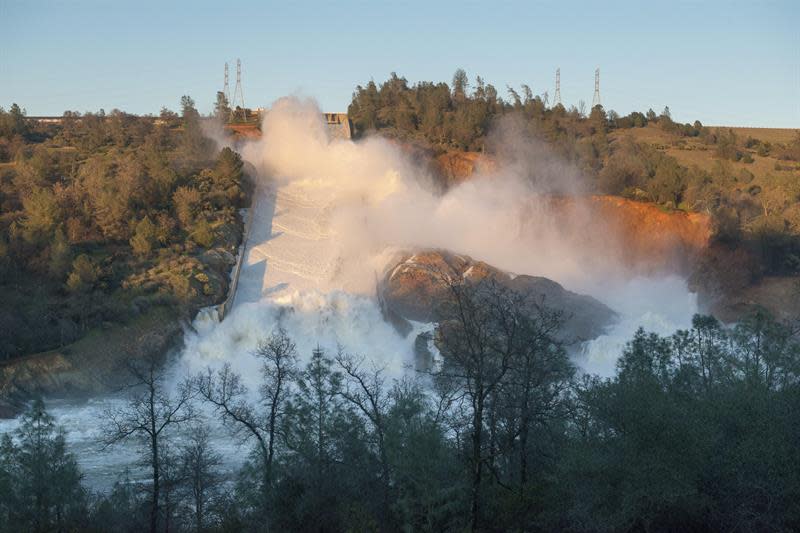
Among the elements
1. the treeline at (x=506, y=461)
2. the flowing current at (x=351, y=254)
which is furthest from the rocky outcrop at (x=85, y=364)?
the treeline at (x=506, y=461)

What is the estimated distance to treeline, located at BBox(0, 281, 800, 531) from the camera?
45.9 ft

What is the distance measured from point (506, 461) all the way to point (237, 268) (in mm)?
23619

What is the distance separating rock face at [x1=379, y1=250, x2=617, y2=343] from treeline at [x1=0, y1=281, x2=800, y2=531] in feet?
43.0

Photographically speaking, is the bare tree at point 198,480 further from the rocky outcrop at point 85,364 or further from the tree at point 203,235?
the tree at point 203,235

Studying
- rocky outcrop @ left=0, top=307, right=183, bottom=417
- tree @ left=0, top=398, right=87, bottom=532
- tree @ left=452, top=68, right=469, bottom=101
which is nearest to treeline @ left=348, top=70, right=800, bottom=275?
tree @ left=452, top=68, right=469, bottom=101

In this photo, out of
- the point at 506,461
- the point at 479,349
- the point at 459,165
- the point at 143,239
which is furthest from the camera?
the point at 459,165

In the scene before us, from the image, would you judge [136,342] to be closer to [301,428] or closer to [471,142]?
[301,428]

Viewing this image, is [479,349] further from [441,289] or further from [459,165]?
[459,165]

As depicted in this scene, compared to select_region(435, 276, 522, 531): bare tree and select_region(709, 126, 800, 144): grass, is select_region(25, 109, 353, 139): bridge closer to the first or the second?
select_region(709, 126, 800, 144): grass

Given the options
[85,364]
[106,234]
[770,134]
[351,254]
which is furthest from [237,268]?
[770,134]

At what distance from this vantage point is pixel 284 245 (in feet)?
141

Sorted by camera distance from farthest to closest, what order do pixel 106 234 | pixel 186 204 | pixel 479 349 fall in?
1. pixel 186 204
2. pixel 106 234
3. pixel 479 349

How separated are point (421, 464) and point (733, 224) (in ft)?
97.9

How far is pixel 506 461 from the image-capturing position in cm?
1911
